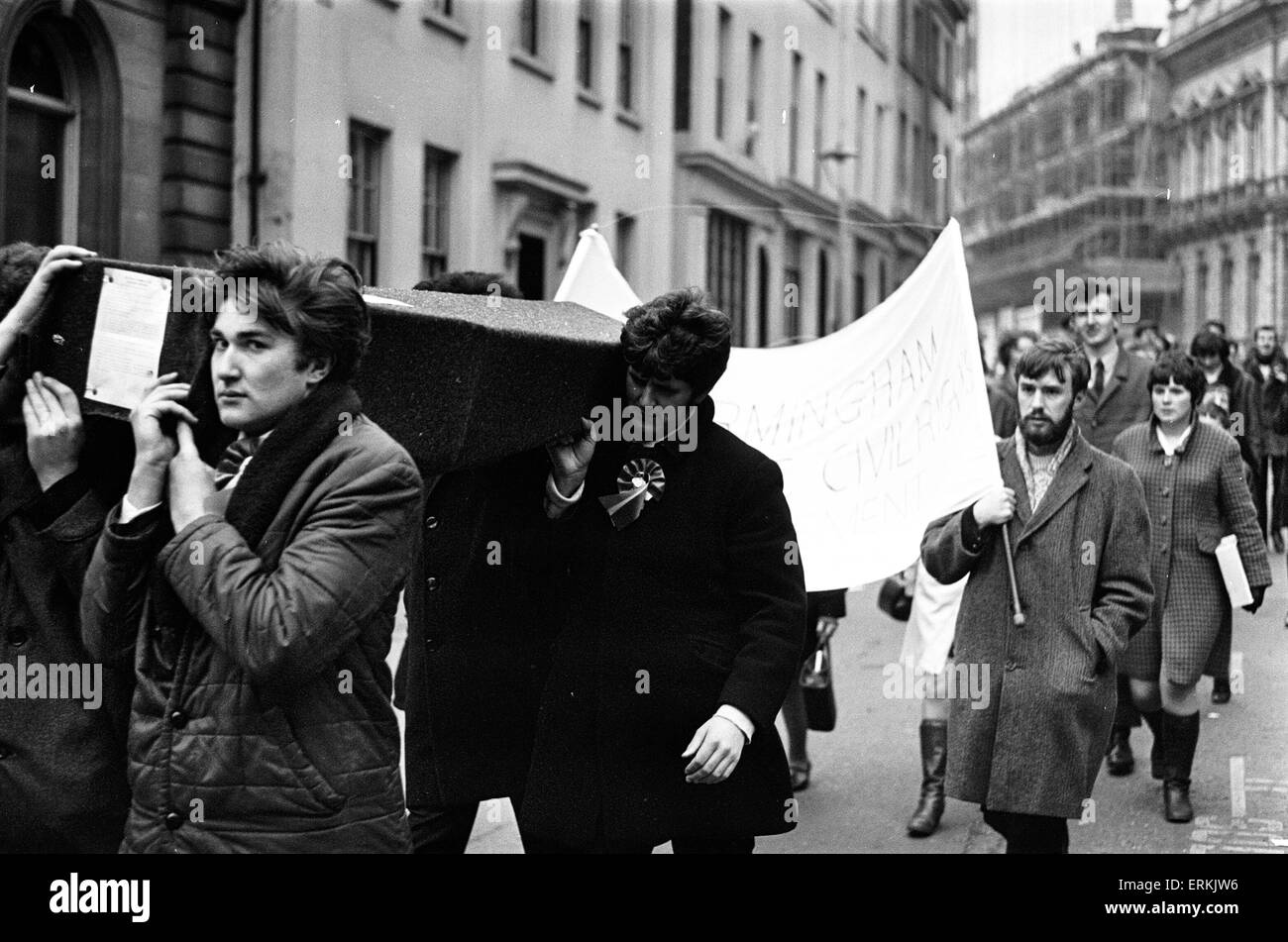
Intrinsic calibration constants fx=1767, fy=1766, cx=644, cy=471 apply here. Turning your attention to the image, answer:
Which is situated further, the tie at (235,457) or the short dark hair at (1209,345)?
the short dark hair at (1209,345)

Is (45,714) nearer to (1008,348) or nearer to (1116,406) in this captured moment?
(1116,406)

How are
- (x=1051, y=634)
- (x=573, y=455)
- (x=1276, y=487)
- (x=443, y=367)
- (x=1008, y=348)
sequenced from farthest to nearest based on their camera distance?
(x=1276, y=487) < (x=1008, y=348) < (x=1051, y=634) < (x=573, y=455) < (x=443, y=367)

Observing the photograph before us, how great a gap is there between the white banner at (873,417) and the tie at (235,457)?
111 inches

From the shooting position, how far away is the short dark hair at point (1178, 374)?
7.56 meters

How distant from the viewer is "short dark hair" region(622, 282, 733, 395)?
3926mm

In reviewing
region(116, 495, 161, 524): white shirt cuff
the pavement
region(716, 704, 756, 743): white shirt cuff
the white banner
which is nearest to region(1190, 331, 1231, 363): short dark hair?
the pavement

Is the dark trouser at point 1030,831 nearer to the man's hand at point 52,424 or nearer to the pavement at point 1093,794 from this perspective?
the pavement at point 1093,794

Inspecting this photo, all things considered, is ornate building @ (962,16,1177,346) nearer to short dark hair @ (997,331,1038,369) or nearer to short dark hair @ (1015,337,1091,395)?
short dark hair @ (1015,337,1091,395)

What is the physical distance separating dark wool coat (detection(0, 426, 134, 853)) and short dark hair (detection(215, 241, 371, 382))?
1.88 feet

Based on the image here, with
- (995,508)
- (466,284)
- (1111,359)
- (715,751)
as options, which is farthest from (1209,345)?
(715,751)

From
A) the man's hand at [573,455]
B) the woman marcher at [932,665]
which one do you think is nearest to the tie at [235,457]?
the man's hand at [573,455]

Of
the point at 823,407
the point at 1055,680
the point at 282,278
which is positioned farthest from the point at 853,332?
the point at 282,278

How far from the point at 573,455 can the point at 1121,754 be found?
474cm

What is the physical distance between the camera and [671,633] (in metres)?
4.03
